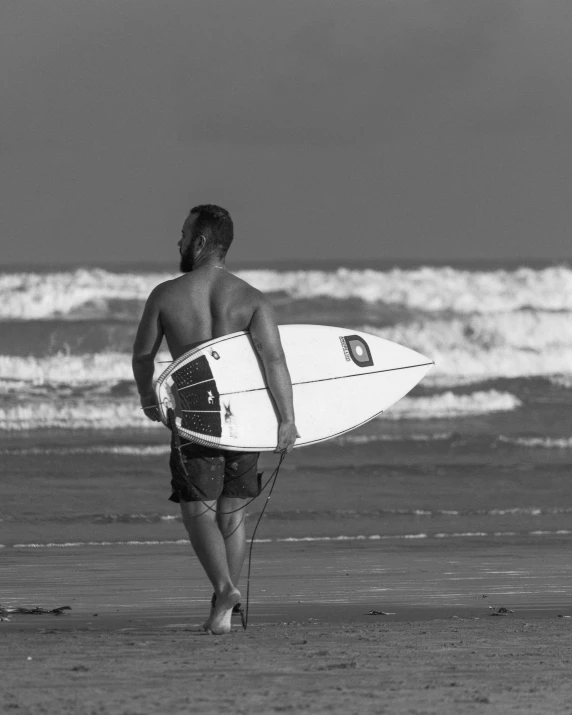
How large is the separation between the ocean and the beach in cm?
5

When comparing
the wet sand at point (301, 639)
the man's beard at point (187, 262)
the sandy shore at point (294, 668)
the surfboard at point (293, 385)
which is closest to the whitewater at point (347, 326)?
the wet sand at point (301, 639)

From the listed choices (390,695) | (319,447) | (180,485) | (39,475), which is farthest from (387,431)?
(390,695)

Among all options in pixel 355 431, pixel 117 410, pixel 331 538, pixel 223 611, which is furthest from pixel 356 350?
pixel 117 410

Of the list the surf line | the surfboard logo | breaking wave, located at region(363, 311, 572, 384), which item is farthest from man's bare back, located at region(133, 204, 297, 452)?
breaking wave, located at region(363, 311, 572, 384)

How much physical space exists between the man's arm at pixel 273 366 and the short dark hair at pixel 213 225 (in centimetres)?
27

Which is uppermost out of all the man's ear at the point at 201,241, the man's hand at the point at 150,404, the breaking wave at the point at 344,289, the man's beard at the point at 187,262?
the breaking wave at the point at 344,289

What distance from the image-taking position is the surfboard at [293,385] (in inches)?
189

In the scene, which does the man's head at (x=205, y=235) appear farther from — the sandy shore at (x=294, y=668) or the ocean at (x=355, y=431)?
the ocean at (x=355, y=431)

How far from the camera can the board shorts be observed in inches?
184

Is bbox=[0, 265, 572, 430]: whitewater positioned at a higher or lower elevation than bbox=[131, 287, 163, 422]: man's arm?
higher

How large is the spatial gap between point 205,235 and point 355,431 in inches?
459

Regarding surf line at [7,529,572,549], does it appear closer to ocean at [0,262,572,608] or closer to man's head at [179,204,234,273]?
ocean at [0,262,572,608]

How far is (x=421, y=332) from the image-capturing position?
2531 centimetres

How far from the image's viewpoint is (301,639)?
4.46 meters
